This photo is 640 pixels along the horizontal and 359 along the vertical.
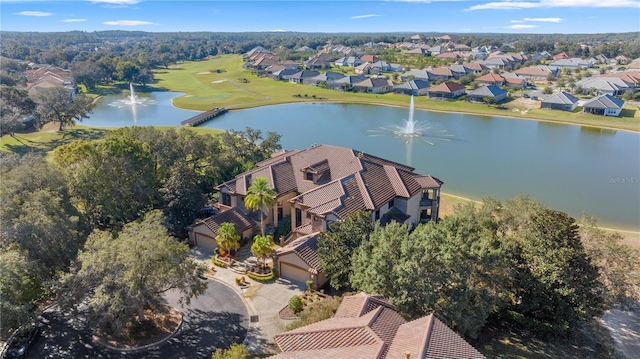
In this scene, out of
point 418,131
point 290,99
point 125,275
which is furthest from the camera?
point 290,99

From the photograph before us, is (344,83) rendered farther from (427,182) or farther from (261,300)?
(261,300)

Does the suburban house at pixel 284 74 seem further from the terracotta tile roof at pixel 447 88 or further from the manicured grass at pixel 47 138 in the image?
the manicured grass at pixel 47 138

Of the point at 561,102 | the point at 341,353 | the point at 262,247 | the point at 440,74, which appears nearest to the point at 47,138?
the point at 262,247

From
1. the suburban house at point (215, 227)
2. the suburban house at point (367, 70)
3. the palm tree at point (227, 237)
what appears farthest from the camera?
the suburban house at point (367, 70)

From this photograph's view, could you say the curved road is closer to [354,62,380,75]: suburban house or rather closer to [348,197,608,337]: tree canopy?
[348,197,608,337]: tree canopy

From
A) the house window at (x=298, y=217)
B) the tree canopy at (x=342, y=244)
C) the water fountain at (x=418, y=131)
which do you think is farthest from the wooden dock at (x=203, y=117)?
the tree canopy at (x=342, y=244)

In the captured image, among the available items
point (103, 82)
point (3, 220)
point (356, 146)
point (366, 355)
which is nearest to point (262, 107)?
point (356, 146)
